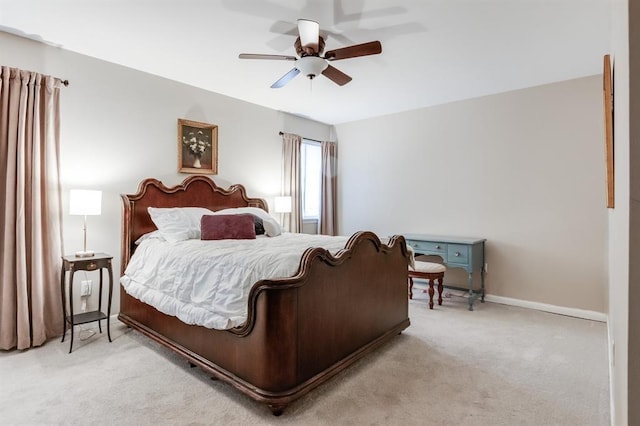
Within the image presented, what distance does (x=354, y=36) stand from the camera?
113 inches

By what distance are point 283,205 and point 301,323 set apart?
2.95 meters

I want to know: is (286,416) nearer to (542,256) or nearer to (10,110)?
(10,110)

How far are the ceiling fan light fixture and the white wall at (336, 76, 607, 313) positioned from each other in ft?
8.56

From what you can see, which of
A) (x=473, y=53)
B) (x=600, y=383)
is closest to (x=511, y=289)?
(x=600, y=383)

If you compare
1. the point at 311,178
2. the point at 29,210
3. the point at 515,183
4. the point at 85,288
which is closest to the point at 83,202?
the point at 29,210

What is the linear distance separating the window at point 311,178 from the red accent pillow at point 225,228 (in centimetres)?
228

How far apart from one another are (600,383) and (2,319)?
4.42m

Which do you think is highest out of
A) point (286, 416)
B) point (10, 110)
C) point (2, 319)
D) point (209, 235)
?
point (10, 110)

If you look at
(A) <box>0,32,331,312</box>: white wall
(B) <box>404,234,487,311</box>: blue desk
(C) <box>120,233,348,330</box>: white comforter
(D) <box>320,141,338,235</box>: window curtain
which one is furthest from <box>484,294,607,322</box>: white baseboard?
(A) <box>0,32,331,312</box>: white wall

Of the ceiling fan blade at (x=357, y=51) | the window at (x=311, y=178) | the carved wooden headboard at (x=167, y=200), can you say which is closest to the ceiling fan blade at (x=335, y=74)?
the ceiling fan blade at (x=357, y=51)

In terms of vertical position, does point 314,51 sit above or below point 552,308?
above

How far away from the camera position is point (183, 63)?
3.42m

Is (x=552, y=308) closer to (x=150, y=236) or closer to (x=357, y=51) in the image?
(x=357, y=51)

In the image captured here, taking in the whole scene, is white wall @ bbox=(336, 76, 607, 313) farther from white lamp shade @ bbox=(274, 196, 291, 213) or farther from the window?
white lamp shade @ bbox=(274, 196, 291, 213)
